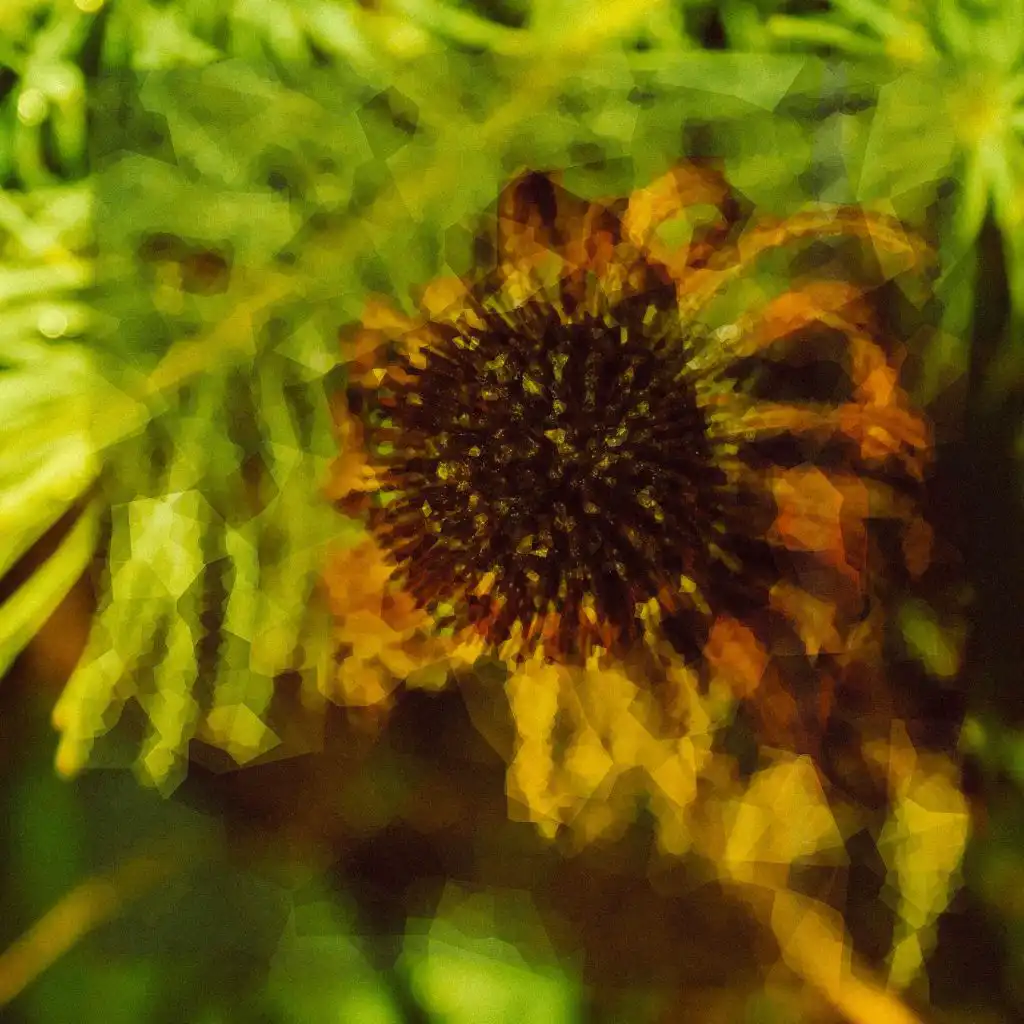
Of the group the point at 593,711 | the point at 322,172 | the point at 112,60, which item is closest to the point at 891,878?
the point at 593,711

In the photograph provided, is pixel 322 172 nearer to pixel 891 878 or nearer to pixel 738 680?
pixel 738 680

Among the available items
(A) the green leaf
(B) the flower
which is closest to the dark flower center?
(B) the flower

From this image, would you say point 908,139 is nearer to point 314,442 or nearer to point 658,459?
point 658,459

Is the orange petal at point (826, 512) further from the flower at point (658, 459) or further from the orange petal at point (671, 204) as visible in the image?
the orange petal at point (671, 204)

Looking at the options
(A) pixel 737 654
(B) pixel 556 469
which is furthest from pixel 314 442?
(A) pixel 737 654

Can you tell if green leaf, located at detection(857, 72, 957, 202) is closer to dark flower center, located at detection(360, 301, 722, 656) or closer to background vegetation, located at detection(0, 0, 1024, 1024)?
background vegetation, located at detection(0, 0, 1024, 1024)

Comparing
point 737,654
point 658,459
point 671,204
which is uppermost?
point 671,204

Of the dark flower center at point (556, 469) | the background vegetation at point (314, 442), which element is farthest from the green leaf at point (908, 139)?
the dark flower center at point (556, 469)
